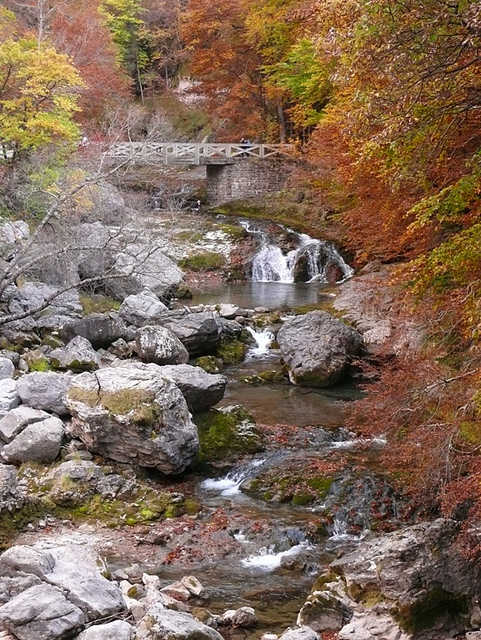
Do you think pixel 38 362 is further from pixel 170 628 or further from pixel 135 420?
pixel 170 628

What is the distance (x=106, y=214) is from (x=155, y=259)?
2322 mm

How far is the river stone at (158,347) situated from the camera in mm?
15945

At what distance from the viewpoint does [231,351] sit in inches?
727

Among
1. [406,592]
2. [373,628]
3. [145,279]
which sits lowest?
[373,628]

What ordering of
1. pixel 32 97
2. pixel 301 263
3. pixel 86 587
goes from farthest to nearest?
pixel 301 263 < pixel 32 97 < pixel 86 587

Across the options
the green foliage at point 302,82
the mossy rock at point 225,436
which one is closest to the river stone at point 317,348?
the mossy rock at point 225,436

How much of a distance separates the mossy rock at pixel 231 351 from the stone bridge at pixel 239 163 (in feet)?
60.4

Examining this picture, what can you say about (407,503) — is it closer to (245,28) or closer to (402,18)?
(402,18)

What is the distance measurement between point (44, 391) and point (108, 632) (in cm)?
630

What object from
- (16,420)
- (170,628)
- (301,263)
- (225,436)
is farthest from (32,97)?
(170,628)

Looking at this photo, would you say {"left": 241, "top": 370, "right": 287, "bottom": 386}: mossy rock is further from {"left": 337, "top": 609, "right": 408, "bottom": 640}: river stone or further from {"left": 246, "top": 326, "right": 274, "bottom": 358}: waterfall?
{"left": 337, "top": 609, "right": 408, "bottom": 640}: river stone

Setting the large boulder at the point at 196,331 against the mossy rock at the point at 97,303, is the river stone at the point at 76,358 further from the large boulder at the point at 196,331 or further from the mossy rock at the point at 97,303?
the mossy rock at the point at 97,303

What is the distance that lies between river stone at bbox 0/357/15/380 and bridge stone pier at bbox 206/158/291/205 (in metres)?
23.8

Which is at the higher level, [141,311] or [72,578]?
[141,311]
